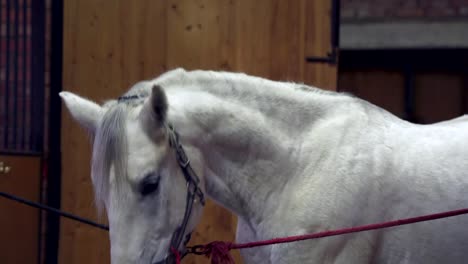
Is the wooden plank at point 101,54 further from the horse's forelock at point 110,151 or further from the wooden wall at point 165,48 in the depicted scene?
the horse's forelock at point 110,151

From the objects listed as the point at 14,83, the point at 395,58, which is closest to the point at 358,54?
the point at 395,58

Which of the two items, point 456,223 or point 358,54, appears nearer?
point 456,223

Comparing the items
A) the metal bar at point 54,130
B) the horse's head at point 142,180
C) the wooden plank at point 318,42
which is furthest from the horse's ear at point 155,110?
the metal bar at point 54,130

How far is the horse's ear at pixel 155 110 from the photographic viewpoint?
2529 millimetres

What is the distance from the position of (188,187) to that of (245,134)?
0.32m

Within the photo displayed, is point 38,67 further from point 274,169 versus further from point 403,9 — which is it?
point 403,9

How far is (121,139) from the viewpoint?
2596mm

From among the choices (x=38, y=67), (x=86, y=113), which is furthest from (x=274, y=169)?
(x=38, y=67)

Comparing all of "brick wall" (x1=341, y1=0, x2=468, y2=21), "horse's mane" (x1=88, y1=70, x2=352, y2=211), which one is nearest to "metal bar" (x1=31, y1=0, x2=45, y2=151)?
"horse's mane" (x1=88, y1=70, x2=352, y2=211)

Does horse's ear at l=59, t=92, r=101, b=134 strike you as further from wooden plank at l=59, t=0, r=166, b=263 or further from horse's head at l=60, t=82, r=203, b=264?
wooden plank at l=59, t=0, r=166, b=263

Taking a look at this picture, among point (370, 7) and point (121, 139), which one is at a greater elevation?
point (370, 7)

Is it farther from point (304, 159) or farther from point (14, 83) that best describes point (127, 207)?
point (14, 83)

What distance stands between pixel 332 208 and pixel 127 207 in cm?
74

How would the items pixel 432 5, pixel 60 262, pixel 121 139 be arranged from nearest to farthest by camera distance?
1. pixel 121 139
2. pixel 60 262
3. pixel 432 5
